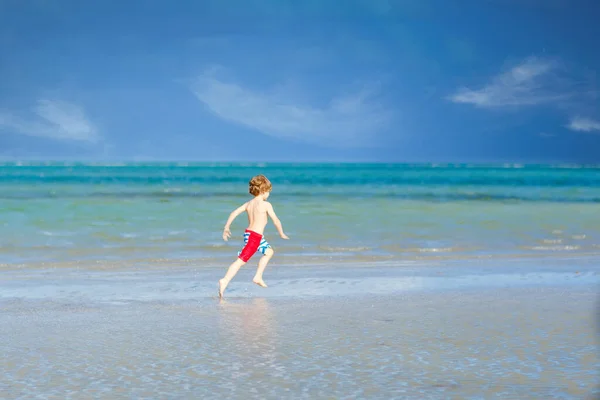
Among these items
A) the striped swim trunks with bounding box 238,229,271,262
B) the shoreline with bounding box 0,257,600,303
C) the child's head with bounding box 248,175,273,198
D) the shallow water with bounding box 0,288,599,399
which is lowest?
the shallow water with bounding box 0,288,599,399

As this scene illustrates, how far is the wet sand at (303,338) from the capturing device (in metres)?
4.80

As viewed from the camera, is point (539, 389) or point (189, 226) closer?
point (539, 389)

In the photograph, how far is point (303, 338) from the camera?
20.1 ft

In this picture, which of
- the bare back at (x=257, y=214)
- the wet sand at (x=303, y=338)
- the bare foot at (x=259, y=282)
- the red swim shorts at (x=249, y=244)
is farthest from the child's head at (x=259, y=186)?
the wet sand at (x=303, y=338)

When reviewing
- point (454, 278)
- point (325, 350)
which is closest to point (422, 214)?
point (454, 278)

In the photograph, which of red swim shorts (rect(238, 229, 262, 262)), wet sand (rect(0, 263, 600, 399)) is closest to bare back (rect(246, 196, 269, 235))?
red swim shorts (rect(238, 229, 262, 262))

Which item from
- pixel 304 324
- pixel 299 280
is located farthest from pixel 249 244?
pixel 304 324

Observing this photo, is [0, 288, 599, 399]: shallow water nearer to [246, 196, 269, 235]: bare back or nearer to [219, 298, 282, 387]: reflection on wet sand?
[219, 298, 282, 387]: reflection on wet sand

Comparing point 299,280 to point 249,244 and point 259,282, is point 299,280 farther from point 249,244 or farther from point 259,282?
point 249,244

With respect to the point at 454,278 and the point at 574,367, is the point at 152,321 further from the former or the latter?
the point at 454,278

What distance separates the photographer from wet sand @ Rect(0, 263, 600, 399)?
480cm

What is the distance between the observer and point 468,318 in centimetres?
689

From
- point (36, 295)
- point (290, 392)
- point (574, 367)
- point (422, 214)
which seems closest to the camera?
point (290, 392)

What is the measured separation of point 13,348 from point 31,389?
117 cm
